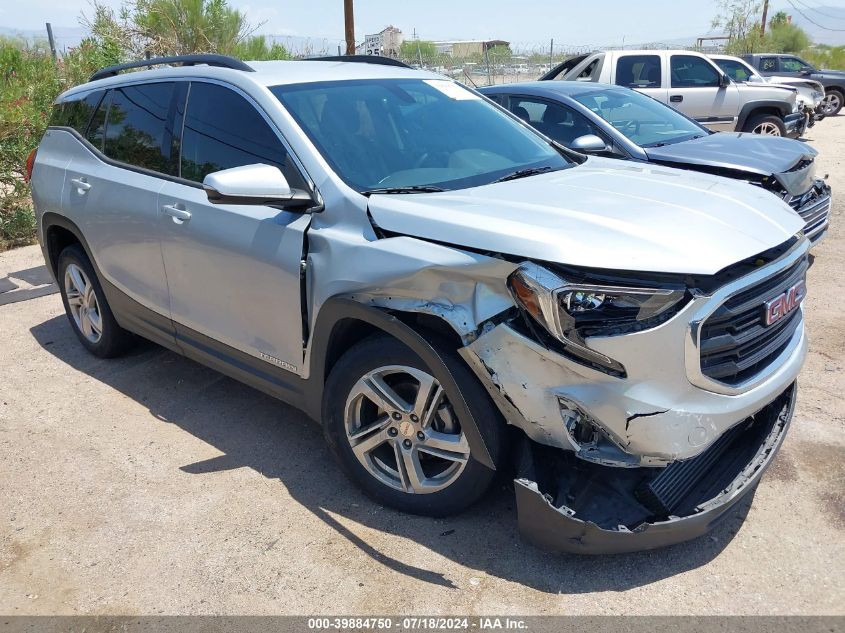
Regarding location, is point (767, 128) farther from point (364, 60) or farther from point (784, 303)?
point (784, 303)

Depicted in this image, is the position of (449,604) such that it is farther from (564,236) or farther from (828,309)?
(828,309)

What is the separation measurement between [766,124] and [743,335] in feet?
35.5

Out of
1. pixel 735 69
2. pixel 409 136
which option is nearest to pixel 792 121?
pixel 735 69

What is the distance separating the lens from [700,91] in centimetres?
1141

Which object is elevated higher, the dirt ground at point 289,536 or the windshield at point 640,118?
the windshield at point 640,118

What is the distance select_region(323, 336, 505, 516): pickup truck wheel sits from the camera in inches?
108

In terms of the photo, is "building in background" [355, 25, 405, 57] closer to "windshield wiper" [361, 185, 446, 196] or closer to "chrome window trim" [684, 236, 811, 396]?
"windshield wiper" [361, 185, 446, 196]

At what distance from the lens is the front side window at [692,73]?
1143 cm

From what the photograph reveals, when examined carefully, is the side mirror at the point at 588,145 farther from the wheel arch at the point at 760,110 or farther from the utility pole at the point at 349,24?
the utility pole at the point at 349,24

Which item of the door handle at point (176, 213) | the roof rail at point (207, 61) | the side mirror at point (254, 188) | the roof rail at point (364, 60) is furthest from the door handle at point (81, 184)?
the side mirror at point (254, 188)

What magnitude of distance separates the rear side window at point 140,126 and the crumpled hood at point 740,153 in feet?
13.3

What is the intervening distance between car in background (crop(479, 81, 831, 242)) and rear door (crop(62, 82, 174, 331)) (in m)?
2.65

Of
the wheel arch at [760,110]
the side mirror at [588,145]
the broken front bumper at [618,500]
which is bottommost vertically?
the broken front bumper at [618,500]

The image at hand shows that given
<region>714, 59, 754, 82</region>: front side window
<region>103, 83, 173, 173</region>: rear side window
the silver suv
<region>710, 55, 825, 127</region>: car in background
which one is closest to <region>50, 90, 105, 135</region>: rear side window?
<region>103, 83, 173, 173</region>: rear side window
